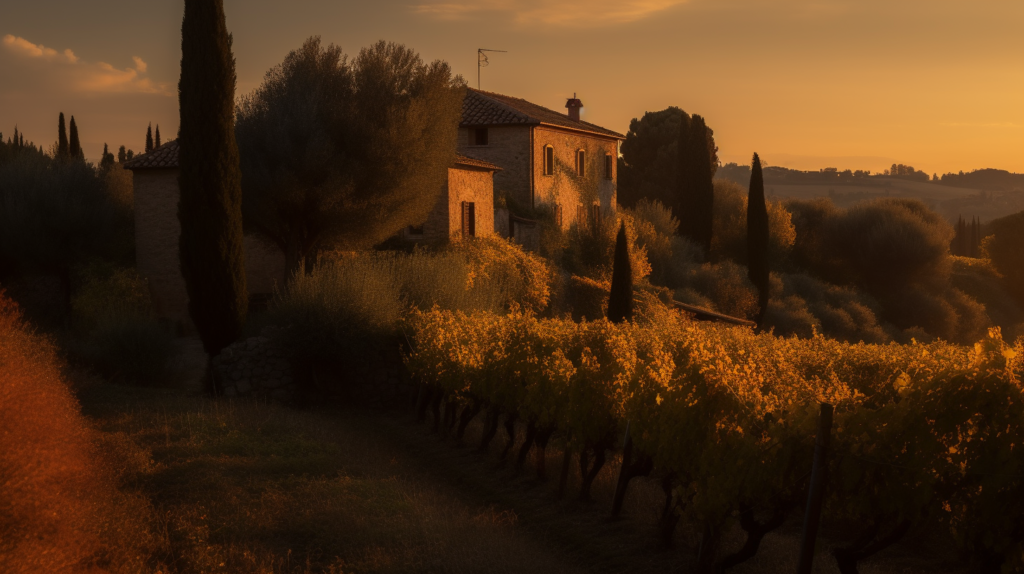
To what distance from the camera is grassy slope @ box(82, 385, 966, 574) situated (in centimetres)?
805

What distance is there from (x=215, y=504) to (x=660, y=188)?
47571 mm

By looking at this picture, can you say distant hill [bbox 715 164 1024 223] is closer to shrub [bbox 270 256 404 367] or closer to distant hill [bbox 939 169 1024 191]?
distant hill [bbox 939 169 1024 191]

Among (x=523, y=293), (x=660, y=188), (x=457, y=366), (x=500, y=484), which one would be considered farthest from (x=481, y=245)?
(x=660, y=188)

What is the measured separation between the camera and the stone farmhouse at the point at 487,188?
26562 mm

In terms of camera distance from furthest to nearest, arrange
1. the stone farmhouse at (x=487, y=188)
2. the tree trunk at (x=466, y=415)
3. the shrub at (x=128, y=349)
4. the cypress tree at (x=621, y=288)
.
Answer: the stone farmhouse at (x=487, y=188)
the cypress tree at (x=621, y=288)
the shrub at (x=128, y=349)
the tree trunk at (x=466, y=415)

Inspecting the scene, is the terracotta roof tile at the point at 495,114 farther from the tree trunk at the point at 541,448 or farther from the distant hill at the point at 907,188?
the distant hill at the point at 907,188

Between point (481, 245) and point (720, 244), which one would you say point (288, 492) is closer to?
point (481, 245)

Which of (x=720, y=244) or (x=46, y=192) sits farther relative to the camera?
(x=720, y=244)

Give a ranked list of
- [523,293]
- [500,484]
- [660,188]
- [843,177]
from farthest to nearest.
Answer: [843,177]
[660,188]
[523,293]
[500,484]

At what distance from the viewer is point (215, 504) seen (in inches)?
362

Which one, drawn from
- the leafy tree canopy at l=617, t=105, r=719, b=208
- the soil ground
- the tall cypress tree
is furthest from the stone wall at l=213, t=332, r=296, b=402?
the leafy tree canopy at l=617, t=105, r=719, b=208

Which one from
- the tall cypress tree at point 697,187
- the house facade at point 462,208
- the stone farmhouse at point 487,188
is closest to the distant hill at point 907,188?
the tall cypress tree at point 697,187

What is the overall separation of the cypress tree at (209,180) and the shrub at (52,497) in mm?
6779

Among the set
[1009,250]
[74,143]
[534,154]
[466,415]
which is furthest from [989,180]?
[466,415]
